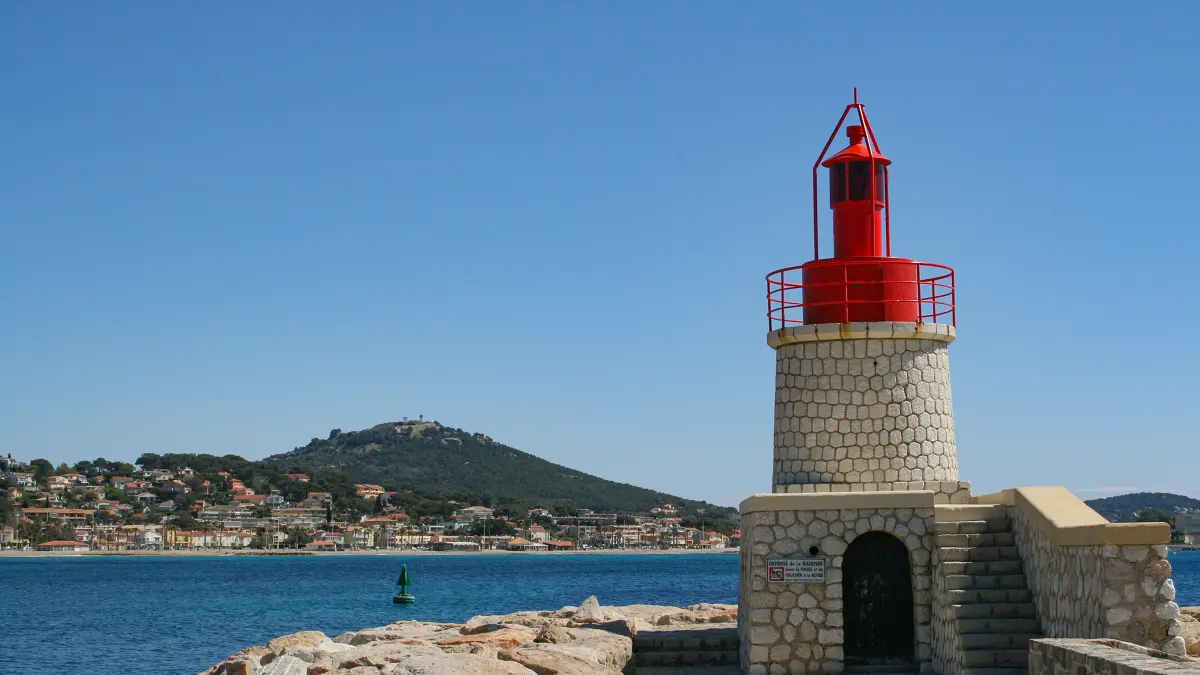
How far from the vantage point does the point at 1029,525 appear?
41.5 ft

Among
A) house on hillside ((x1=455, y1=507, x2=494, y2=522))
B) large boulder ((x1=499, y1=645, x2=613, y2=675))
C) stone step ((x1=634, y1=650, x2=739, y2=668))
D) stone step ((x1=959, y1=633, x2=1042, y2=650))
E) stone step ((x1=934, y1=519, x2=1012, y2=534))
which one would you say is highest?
house on hillside ((x1=455, y1=507, x2=494, y2=522))

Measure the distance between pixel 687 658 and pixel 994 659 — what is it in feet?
12.8

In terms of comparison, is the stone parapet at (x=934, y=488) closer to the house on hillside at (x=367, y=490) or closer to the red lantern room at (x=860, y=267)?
the red lantern room at (x=860, y=267)

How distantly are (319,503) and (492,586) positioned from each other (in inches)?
4550

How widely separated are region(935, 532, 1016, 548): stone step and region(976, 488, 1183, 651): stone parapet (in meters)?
1.26

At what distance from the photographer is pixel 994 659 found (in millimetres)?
12188

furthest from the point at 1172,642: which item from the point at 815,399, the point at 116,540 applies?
the point at 116,540

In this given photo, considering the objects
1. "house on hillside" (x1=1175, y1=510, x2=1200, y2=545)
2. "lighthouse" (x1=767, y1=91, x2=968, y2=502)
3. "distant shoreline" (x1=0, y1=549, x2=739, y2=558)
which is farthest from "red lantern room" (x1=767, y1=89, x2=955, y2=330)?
"distant shoreline" (x1=0, y1=549, x2=739, y2=558)

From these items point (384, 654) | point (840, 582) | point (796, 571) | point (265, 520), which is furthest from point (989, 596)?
point (265, 520)

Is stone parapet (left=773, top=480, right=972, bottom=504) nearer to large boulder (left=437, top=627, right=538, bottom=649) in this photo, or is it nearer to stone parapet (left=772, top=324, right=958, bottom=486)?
stone parapet (left=772, top=324, right=958, bottom=486)

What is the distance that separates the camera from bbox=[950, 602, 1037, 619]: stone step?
41.5 ft

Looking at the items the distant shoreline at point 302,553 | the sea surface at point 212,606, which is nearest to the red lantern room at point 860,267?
the sea surface at point 212,606

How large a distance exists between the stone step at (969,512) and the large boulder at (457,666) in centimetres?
441

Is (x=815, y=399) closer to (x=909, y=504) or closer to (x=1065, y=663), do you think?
(x=909, y=504)
